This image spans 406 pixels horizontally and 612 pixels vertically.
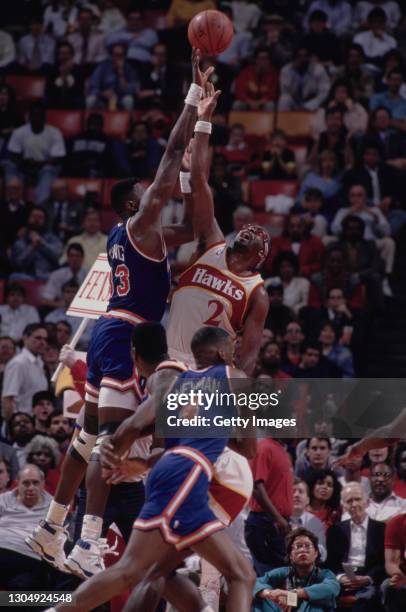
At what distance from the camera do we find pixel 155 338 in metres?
7.25

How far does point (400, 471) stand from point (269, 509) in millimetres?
1299

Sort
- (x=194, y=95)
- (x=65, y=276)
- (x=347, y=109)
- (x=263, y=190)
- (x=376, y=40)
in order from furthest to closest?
(x=376, y=40)
(x=347, y=109)
(x=263, y=190)
(x=65, y=276)
(x=194, y=95)

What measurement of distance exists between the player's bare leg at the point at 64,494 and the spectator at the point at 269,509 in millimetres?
2224

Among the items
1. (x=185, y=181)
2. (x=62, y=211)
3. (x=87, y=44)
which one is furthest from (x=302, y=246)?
(x=185, y=181)

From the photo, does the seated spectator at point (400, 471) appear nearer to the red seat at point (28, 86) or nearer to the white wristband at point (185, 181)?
the white wristband at point (185, 181)

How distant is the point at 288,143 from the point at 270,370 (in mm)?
5260

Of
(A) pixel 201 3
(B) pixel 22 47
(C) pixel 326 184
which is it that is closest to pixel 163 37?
(A) pixel 201 3

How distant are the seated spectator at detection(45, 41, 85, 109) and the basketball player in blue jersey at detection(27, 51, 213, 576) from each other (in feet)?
31.6

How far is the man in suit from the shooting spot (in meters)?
9.34

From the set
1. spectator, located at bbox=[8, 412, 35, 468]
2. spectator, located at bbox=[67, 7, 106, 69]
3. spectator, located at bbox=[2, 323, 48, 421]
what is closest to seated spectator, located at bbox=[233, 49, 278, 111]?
spectator, located at bbox=[67, 7, 106, 69]

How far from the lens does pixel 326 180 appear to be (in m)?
15.7

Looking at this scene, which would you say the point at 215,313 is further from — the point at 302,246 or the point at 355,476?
the point at 302,246

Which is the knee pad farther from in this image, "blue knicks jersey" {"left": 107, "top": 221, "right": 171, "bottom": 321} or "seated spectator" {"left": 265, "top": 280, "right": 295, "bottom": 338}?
"seated spectator" {"left": 265, "top": 280, "right": 295, "bottom": 338}

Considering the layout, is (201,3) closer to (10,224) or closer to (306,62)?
(306,62)
